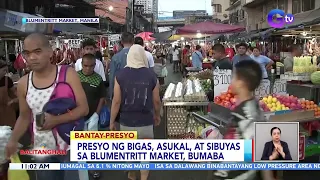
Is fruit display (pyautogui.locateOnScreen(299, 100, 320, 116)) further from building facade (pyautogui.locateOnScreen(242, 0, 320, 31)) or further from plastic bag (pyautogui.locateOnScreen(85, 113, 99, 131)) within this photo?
building facade (pyautogui.locateOnScreen(242, 0, 320, 31))

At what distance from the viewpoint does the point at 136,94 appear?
15.0 feet

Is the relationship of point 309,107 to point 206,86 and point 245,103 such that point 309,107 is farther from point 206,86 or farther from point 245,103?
point 206,86

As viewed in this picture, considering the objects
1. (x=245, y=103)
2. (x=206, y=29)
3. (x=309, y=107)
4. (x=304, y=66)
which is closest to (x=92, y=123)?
(x=245, y=103)

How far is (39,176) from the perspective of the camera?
11.0 feet

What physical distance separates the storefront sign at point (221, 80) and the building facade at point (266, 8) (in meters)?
20.3

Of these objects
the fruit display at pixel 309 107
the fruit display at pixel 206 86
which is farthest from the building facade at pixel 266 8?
the fruit display at pixel 309 107

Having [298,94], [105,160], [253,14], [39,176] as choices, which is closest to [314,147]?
[298,94]

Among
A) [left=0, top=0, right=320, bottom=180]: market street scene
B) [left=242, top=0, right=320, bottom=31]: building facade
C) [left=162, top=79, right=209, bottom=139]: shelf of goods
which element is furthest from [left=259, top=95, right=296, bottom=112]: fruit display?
[left=242, top=0, right=320, bottom=31]: building facade

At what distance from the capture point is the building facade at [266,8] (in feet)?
91.0

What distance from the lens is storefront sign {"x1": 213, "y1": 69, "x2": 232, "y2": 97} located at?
6605mm

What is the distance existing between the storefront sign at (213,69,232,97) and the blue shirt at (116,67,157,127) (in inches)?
89.0

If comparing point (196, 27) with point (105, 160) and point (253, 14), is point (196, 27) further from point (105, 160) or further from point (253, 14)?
point (253, 14)

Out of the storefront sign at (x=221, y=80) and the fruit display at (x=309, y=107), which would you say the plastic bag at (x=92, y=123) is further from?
the fruit display at (x=309, y=107)

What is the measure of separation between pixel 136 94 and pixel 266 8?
38.0m
